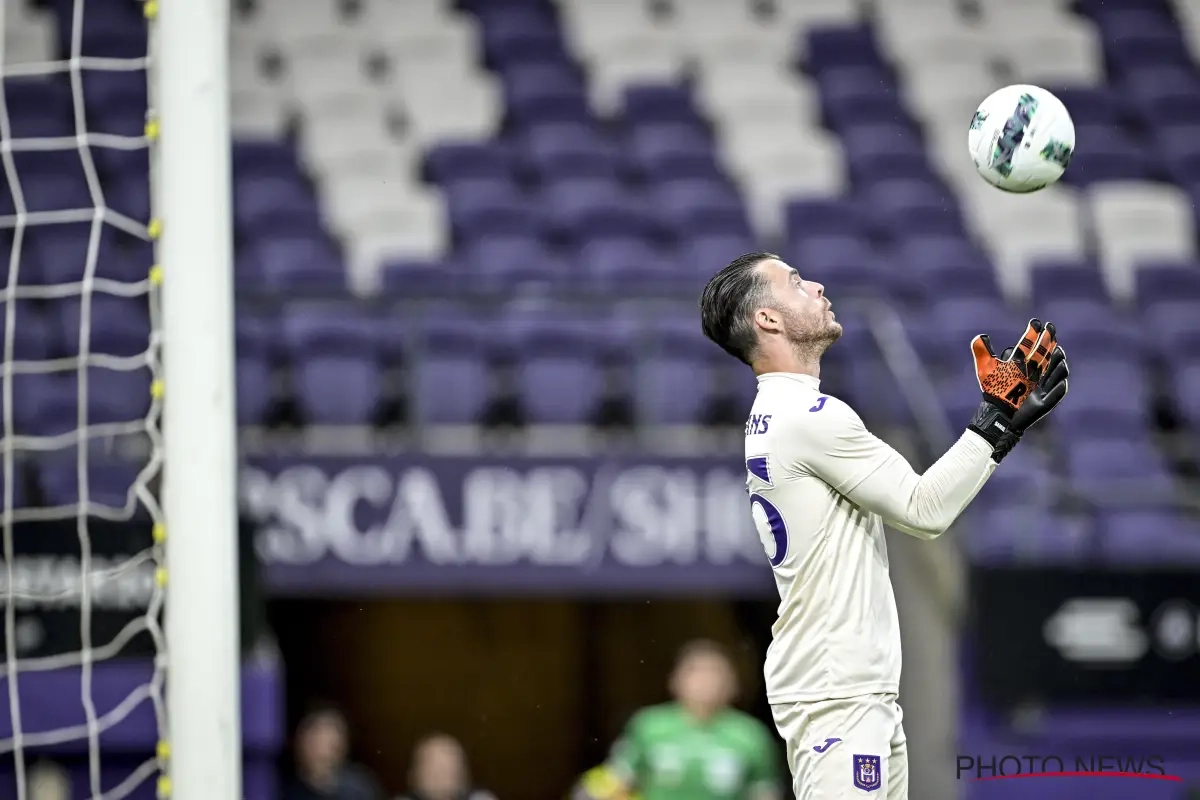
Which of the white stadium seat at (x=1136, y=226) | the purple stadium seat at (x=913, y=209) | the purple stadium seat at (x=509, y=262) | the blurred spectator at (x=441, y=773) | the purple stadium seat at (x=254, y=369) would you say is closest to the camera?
the blurred spectator at (x=441, y=773)

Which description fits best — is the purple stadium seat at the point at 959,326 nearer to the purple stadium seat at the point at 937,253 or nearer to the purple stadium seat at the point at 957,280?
the purple stadium seat at the point at 957,280

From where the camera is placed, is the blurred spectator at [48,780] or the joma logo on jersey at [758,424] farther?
the blurred spectator at [48,780]

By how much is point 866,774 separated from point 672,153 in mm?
7099

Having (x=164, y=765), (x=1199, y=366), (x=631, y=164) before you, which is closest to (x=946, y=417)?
(x=1199, y=366)

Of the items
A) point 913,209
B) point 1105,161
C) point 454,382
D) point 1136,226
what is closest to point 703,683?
point 454,382

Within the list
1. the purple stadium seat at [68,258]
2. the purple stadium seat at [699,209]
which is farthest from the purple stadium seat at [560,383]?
the purple stadium seat at [68,258]

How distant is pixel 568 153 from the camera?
9578 mm

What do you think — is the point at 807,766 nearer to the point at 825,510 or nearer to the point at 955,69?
the point at 825,510

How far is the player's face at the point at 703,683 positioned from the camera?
592 cm

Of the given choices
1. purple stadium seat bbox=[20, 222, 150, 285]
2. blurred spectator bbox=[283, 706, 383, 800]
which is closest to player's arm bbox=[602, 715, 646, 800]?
blurred spectator bbox=[283, 706, 383, 800]

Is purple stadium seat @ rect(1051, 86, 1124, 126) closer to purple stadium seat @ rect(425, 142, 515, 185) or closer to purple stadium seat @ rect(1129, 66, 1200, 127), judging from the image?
purple stadium seat @ rect(1129, 66, 1200, 127)

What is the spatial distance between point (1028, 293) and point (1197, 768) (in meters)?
3.27

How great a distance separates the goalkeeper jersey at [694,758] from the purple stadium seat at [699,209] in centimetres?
362

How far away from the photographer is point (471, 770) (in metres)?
8.87
